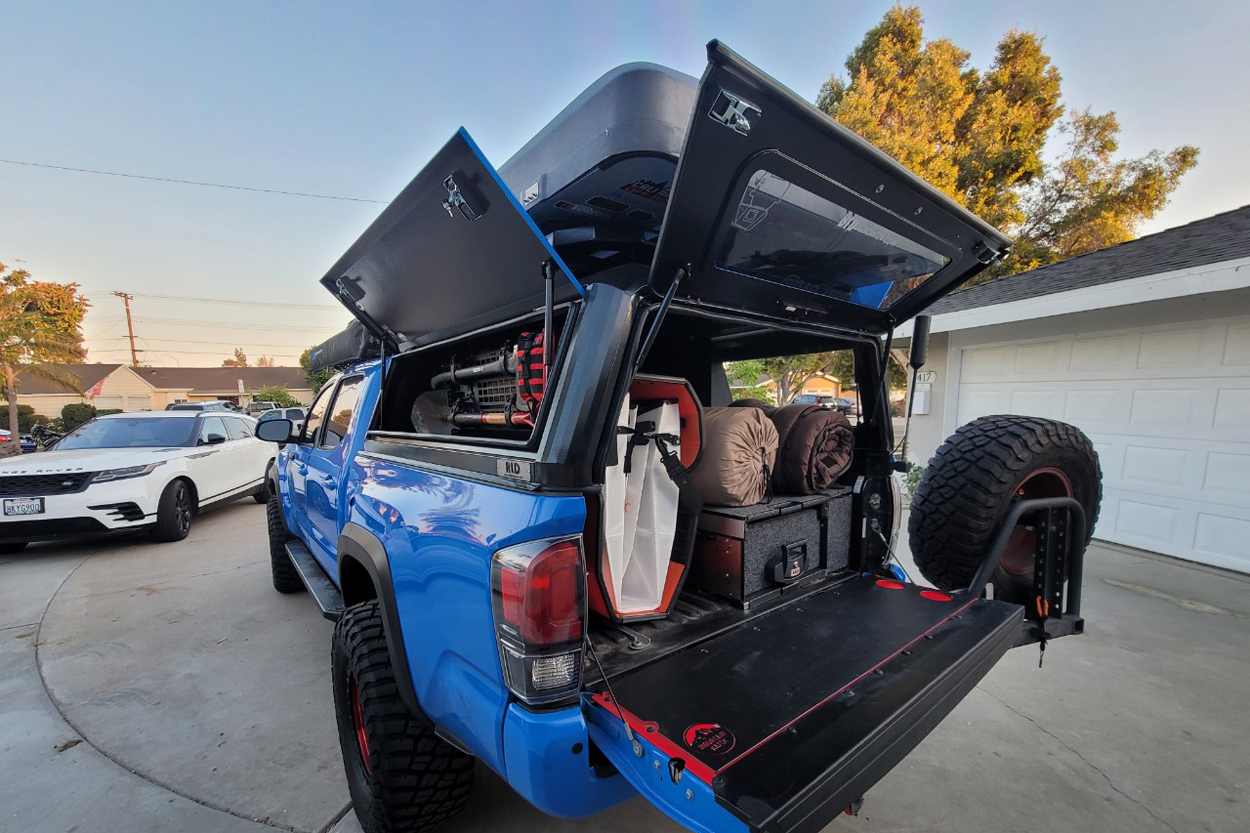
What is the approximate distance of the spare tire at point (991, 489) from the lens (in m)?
2.48

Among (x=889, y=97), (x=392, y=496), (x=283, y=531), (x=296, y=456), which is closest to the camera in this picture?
(x=392, y=496)

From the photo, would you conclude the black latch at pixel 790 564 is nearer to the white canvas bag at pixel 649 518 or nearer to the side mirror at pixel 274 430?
the white canvas bag at pixel 649 518

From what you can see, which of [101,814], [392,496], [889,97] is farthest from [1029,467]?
[889,97]

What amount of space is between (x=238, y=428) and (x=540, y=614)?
30.7 feet

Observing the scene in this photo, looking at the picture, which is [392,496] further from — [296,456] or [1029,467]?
[1029,467]

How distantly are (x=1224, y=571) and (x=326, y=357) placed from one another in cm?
927

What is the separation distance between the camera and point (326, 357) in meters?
6.18

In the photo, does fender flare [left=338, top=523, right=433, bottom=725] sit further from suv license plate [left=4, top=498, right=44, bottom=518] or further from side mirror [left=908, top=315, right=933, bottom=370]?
suv license plate [left=4, top=498, right=44, bottom=518]

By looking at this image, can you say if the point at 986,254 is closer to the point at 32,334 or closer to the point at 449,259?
the point at 449,259

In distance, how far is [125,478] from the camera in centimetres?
582

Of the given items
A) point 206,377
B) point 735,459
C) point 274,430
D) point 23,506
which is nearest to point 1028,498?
point 735,459

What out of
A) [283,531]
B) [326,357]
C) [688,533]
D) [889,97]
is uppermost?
[889,97]

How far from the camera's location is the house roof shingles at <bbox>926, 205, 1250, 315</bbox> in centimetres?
506

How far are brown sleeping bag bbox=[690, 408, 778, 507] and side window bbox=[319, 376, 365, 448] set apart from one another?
1927 millimetres
